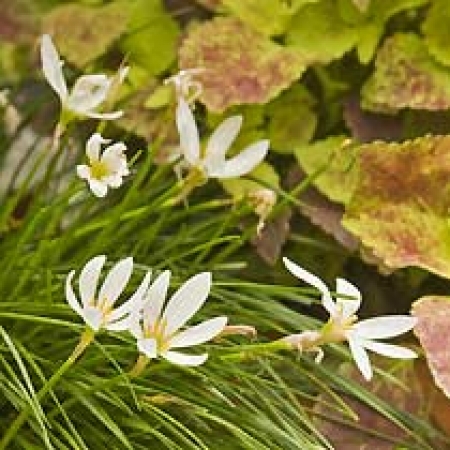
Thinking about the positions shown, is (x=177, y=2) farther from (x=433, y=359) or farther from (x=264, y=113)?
(x=433, y=359)

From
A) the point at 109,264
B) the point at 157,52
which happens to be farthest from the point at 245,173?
the point at 157,52

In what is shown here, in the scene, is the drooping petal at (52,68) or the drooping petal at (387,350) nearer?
the drooping petal at (387,350)

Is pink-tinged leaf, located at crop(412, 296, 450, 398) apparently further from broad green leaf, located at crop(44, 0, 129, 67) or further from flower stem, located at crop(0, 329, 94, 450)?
broad green leaf, located at crop(44, 0, 129, 67)

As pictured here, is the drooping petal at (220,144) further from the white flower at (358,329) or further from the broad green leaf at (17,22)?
the broad green leaf at (17,22)

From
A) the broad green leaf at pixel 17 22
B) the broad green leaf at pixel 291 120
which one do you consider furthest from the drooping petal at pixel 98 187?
the broad green leaf at pixel 17 22

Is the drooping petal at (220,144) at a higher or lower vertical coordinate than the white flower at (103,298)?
lower

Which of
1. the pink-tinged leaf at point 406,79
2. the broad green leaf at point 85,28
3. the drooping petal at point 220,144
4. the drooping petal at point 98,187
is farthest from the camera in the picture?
the broad green leaf at point 85,28

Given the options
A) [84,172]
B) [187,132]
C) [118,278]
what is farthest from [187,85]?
[118,278]
